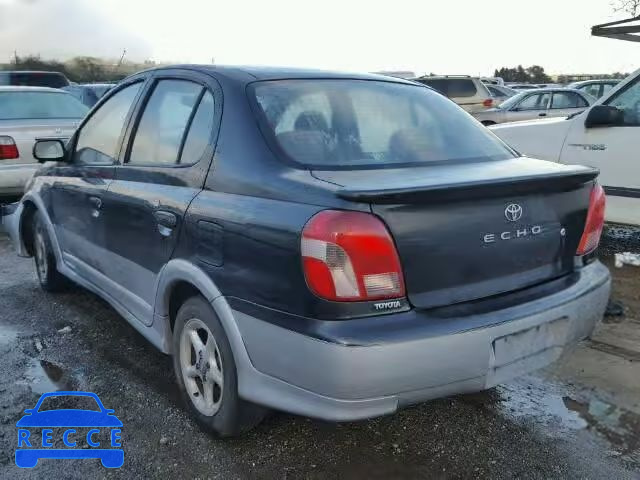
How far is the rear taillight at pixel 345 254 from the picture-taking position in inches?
86.9

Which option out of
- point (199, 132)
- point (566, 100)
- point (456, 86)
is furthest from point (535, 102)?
point (199, 132)

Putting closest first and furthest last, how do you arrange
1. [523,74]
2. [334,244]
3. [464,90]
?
[334,244] < [464,90] < [523,74]

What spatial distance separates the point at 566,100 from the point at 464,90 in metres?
3.53

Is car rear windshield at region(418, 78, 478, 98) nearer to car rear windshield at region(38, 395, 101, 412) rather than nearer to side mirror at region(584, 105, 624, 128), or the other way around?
side mirror at region(584, 105, 624, 128)

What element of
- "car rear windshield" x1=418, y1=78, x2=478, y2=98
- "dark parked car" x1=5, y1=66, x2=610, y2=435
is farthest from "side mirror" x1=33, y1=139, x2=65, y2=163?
"car rear windshield" x1=418, y1=78, x2=478, y2=98

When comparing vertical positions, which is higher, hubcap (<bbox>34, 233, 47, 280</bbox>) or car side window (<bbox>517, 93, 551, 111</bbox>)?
car side window (<bbox>517, 93, 551, 111</bbox>)

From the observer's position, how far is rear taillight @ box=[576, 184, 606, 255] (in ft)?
9.40

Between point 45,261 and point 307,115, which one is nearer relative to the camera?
point 307,115

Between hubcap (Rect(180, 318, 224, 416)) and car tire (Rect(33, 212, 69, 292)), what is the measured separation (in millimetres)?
2087

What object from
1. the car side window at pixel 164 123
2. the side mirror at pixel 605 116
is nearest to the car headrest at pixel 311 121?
the car side window at pixel 164 123

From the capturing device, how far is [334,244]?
2.20 m

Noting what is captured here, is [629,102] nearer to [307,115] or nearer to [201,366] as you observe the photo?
[307,115]

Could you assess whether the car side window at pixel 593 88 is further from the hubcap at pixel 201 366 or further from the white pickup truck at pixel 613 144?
the hubcap at pixel 201 366

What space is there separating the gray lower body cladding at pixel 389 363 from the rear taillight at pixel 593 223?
0.36 metres
